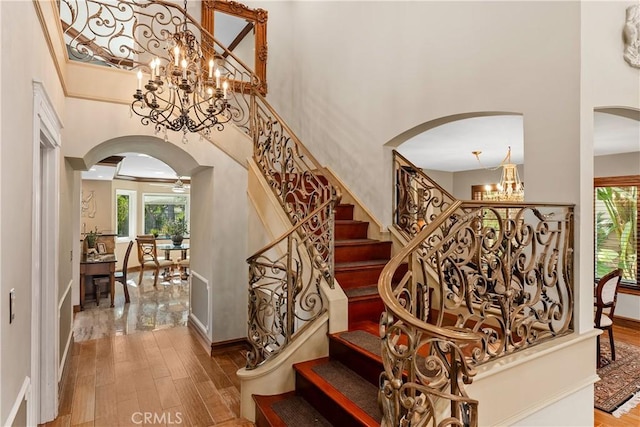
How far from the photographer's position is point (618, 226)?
18.6 feet

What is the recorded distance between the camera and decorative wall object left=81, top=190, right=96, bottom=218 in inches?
350

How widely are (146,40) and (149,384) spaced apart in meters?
4.62

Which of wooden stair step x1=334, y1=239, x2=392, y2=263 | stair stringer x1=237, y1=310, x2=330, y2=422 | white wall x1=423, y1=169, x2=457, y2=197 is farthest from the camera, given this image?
white wall x1=423, y1=169, x2=457, y2=197

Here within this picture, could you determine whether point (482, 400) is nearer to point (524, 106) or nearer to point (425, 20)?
point (524, 106)

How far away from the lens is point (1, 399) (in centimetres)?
134

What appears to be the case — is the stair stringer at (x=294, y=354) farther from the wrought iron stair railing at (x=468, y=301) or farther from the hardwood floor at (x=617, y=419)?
the hardwood floor at (x=617, y=419)

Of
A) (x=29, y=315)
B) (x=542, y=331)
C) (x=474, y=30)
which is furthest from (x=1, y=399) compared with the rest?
(x=474, y=30)

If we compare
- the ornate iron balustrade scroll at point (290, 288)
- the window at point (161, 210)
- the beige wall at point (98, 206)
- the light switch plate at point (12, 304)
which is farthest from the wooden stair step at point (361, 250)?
the window at point (161, 210)

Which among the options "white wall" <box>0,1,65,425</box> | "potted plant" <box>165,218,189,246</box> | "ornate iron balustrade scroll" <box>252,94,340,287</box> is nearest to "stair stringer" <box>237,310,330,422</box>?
"ornate iron balustrade scroll" <box>252,94,340,287</box>

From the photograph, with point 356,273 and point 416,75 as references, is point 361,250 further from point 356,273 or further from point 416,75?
point 416,75

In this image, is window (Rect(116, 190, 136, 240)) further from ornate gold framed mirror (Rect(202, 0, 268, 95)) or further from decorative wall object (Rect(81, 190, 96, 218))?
ornate gold framed mirror (Rect(202, 0, 268, 95))

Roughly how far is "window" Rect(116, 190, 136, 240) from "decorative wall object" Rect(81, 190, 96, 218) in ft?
2.54

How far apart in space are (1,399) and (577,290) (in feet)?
10.3

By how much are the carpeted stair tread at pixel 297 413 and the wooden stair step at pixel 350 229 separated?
5.67 feet
